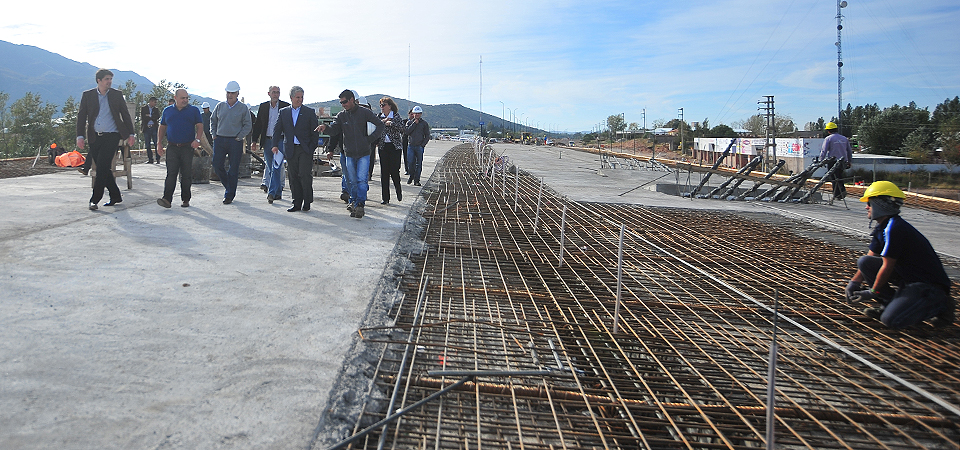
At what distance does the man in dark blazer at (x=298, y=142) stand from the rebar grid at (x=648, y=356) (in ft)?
6.64

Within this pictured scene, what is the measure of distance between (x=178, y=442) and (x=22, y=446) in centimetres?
51

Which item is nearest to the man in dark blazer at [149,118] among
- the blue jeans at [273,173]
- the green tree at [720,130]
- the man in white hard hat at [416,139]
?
the man in white hard hat at [416,139]

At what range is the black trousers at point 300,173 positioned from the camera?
8156 mm

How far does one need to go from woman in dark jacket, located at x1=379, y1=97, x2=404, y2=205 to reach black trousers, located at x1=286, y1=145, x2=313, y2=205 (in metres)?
1.17

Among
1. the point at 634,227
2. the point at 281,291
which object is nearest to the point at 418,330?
the point at 281,291

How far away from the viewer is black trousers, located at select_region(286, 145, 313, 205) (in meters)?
8.16

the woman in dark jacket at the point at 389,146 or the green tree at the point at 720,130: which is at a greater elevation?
the green tree at the point at 720,130

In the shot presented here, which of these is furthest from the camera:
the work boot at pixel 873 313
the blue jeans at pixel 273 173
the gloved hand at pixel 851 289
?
the blue jeans at pixel 273 173

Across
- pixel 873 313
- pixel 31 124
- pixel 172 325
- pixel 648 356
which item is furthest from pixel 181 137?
pixel 31 124

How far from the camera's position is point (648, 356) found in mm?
3986

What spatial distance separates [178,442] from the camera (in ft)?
7.61

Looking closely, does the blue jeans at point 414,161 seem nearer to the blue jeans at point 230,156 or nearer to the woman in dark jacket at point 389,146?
the woman in dark jacket at point 389,146

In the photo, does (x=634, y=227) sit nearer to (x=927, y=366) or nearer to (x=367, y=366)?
(x=927, y=366)

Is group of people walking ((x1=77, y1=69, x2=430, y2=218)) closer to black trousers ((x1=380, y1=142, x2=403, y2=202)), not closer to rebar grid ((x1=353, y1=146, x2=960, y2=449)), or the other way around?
black trousers ((x1=380, y1=142, x2=403, y2=202))
